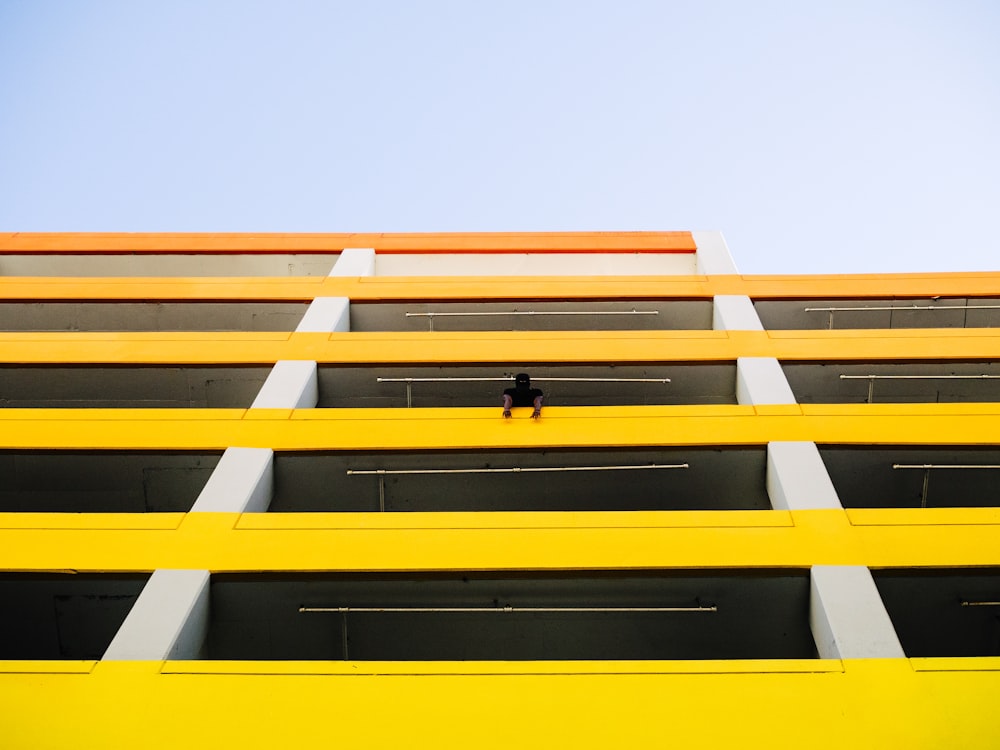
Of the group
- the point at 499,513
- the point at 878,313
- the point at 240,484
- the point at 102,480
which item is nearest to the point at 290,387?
the point at 240,484

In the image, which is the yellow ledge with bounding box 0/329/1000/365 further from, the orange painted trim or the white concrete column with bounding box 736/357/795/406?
the orange painted trim

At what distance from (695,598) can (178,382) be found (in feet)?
30.4

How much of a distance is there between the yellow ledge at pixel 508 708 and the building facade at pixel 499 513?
27 millimetres

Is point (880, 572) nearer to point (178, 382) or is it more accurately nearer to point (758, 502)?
point (758, 502)

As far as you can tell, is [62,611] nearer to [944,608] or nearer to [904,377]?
[944,608]

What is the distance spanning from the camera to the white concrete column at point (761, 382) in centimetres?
1179

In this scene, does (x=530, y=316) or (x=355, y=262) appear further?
(x=355, y=262)

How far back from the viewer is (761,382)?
40.2ft

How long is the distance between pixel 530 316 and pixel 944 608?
8.80 m

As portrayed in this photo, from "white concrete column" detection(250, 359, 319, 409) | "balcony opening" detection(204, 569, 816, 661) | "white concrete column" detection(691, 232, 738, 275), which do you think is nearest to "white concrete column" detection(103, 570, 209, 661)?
"balcony opening" detection(204, 569, 816, 661)

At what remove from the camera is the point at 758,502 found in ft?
36.0

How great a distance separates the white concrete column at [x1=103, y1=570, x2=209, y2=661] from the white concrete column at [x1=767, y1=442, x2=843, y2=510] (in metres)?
6.89

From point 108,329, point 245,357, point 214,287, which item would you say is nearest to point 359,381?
point 245,357

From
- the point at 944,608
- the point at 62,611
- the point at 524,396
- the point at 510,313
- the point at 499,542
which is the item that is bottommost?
the point at 944,608
